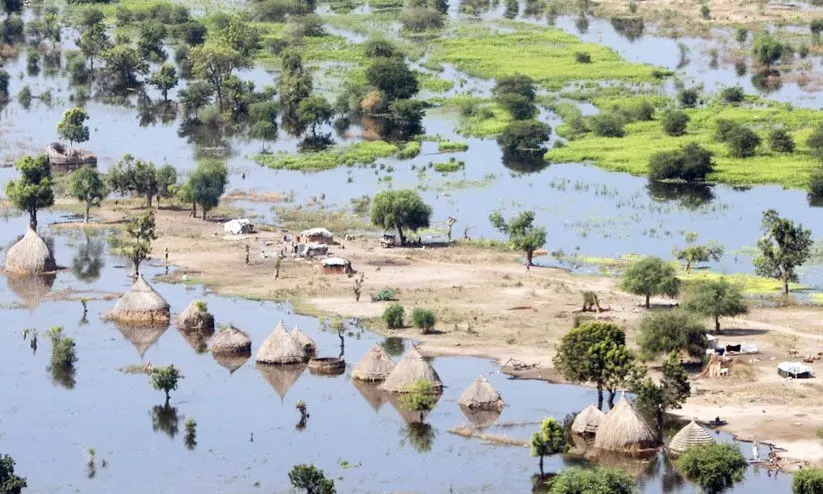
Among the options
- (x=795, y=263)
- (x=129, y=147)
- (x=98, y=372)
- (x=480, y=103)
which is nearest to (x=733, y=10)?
(x=480, y=103)

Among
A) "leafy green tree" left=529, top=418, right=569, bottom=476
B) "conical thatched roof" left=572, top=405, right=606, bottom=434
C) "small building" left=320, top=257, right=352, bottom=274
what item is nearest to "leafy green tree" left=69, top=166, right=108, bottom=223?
"small building" left=320, top=257, right=352, bottom=274

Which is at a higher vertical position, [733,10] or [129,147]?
[733,10]

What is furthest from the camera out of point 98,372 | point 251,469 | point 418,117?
point 418,117

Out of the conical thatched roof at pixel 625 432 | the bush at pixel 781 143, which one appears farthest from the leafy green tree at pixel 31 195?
the bush at pixel 781 143

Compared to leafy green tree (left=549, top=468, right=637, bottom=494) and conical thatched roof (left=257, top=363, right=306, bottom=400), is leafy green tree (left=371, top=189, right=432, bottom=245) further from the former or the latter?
leafy green tree (left=549, top=468, right=637, bottom=494)

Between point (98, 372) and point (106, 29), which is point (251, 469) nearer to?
point (98, 372)

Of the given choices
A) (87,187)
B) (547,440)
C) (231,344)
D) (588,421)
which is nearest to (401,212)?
(87,187)

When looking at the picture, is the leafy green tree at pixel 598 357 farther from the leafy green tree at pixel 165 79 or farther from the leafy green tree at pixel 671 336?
the leafy green tree at pixel 165 79
